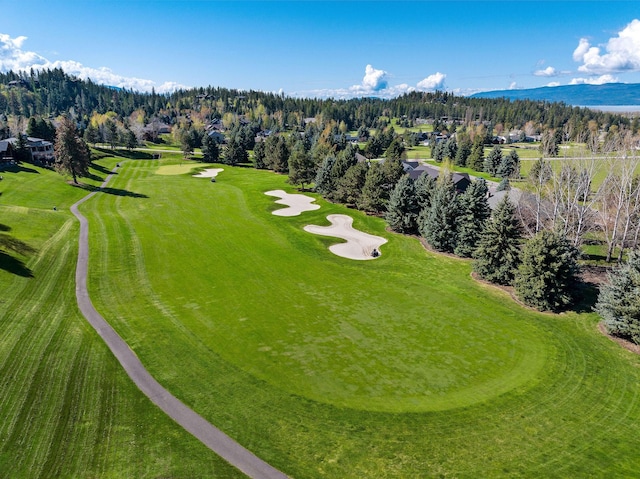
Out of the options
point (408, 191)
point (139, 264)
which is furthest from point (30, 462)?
point (408, 191)

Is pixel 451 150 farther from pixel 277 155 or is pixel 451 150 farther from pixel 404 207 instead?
pixel 404 207

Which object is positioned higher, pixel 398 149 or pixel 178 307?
pixel 398 149

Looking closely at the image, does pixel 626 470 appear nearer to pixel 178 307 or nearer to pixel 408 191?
pixel 178 307

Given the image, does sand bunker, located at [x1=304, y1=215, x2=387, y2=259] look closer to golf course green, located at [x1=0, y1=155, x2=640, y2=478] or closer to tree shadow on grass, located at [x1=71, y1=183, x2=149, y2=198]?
golf course green, located at [x1=0, y1=155, x2=640, y2=478]

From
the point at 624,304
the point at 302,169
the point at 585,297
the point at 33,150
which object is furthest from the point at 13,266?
the point at 33,150

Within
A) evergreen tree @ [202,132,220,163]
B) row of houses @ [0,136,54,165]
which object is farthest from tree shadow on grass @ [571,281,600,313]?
evergreen tree @ [202,132,220,163]

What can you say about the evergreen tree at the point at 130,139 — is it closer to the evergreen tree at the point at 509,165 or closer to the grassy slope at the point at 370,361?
the grassy slope at the point at 370,361

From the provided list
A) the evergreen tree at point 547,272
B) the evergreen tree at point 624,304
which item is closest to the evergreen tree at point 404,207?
the evergreen tree at point 547,272
